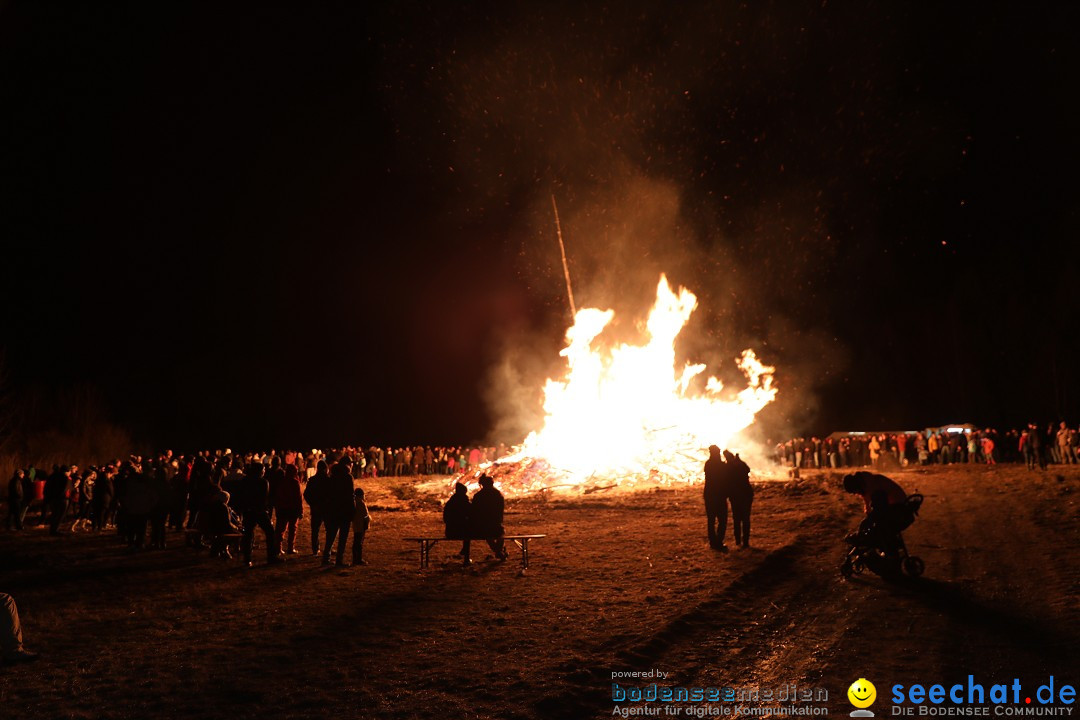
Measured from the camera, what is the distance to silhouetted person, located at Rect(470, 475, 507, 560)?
41.0 ft

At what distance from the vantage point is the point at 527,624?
8.24 m

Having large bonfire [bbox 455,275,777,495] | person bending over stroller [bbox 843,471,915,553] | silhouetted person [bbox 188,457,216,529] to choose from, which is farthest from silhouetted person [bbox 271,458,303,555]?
large bonfire [bbox 455,275,777,495]

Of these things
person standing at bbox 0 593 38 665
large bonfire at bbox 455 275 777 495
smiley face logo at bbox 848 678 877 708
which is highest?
large bonfire at bbox 455 275 777 495

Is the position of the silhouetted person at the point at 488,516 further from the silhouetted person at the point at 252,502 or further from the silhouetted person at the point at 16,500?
the silhouetted person at the point at 16,500

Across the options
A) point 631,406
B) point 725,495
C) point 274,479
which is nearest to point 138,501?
point 274,479

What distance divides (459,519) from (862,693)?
771 cm

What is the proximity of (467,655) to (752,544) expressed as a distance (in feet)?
24.7

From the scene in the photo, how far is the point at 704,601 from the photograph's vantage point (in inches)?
354

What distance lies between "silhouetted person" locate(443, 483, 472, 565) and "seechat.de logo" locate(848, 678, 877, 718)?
7344 mm

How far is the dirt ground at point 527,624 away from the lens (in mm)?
6113

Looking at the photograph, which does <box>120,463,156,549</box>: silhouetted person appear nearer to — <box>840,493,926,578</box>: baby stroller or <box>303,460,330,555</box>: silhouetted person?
<box>303,460,330,555</box>: silhouetted person

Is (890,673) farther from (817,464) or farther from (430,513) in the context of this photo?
(817,464)

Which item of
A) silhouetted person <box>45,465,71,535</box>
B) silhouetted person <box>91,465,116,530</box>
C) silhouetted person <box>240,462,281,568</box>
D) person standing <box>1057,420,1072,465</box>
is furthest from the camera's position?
person standing <box>1057,420,1072,465</box>

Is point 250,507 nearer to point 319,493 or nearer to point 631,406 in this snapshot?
point 319,493
